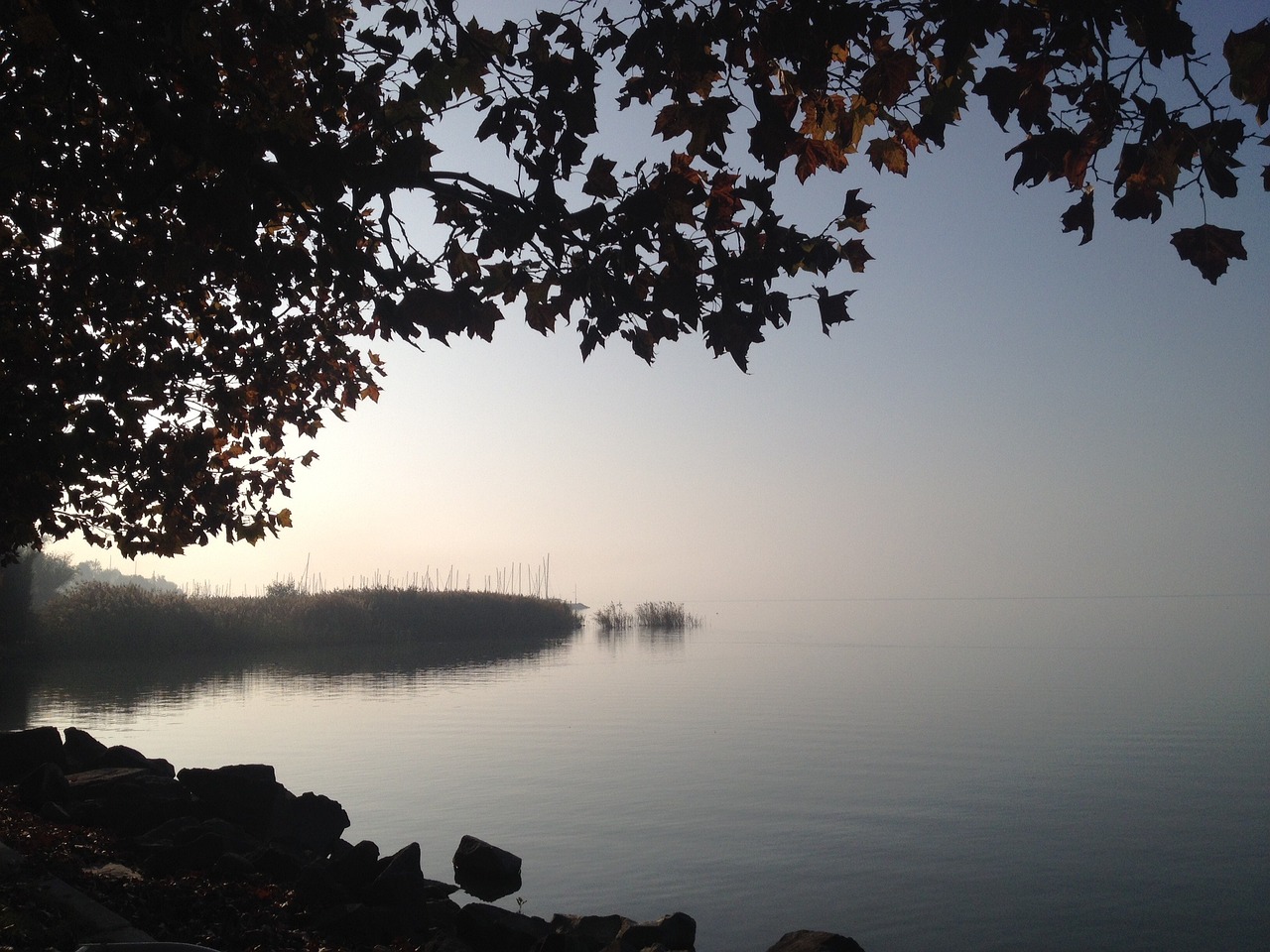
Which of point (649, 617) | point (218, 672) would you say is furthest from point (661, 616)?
point (218, 672)

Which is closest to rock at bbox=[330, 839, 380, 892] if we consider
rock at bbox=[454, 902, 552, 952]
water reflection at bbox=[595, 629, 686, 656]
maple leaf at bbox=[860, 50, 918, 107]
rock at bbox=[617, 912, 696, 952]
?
rock at bbox=[454, 902, 552, 952]

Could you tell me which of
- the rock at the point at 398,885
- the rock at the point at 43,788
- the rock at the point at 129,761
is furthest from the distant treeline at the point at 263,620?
the rock at the point at 398,885

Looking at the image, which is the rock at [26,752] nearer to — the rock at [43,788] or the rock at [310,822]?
the rock at [43,788]

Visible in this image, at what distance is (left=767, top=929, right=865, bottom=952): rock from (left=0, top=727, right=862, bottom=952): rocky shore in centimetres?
2

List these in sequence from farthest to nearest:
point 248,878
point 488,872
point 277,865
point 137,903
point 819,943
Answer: point 488,872, point 277,865, point 248,878, point 819,943, point 137,903

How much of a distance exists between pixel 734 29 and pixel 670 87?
582 millimetres

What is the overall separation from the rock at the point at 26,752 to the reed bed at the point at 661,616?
59703 mm

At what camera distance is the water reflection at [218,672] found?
1079 inches

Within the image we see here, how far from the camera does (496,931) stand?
8367 mm

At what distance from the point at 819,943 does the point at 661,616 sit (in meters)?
65.7

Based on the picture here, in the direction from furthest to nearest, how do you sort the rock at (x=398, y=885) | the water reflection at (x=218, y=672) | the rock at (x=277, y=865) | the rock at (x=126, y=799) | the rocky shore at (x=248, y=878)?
the water reflection at (x=218, y=672)
the rock at (x=126, y=799)
the rock at (x=277, y=865)
the rock at (x=398, y=885)
the rocky shore at (x=248, y=878)

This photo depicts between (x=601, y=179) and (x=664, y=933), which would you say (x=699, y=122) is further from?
(x=664, y=933)

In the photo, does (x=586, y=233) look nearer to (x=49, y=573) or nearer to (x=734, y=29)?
(x=734, y=29)

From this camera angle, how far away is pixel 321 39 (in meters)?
6.33
